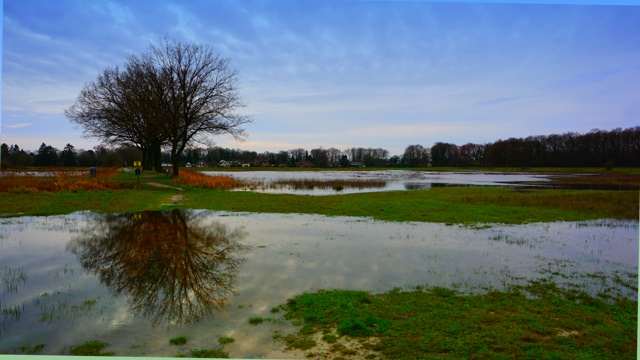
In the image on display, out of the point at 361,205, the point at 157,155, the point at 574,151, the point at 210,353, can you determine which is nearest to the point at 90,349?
the point at 210,353

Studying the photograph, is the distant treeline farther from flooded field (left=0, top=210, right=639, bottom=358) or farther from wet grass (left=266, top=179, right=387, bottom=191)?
wet grass (left=266, top=179, right=387, bottom=191)

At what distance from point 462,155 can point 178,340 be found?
525ft

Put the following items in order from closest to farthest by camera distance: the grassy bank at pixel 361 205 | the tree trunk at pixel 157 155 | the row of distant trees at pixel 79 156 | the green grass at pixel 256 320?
the green grass at pixel 256 320, the grassy bank at pixel 361 205, the tree trunk at pixel 157 155, the row of distant trees at pixel 79 156

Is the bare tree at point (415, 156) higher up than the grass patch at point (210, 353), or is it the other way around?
the bare tree at point (415, 156)

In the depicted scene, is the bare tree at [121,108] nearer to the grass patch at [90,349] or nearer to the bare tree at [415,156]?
the grass patch at [90,349]

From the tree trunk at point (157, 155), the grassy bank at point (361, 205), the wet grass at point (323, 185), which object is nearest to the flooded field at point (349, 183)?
the wet grass at point (323, 185)

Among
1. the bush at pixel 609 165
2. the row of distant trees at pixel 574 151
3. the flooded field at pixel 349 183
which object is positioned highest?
the row of distant trees at pixel 574 151

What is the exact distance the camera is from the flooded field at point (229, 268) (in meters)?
5.71

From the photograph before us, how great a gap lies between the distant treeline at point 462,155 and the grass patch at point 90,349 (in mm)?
14612

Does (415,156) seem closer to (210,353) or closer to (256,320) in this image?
(256,320)

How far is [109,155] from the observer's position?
3671 inches

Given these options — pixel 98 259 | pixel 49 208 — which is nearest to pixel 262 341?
pixel 98 259

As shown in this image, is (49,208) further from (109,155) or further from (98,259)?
(109,155)

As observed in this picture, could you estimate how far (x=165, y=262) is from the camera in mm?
9273
